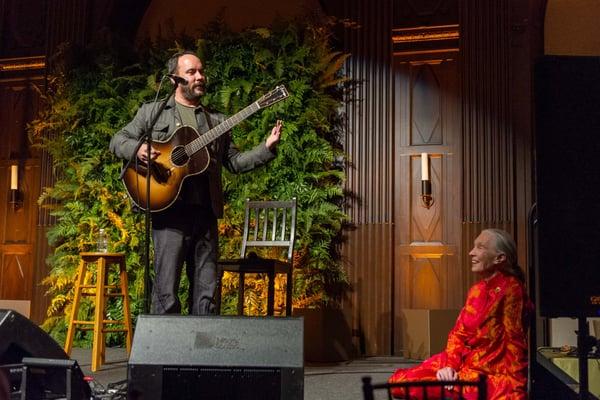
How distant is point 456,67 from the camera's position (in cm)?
601

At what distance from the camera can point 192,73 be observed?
12.0ft

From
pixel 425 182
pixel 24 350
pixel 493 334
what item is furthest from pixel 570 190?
pixel 425 182

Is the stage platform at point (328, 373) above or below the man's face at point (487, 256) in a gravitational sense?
below

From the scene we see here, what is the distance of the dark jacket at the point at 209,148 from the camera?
361 centimetres

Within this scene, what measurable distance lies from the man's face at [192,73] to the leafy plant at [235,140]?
2.20 metres

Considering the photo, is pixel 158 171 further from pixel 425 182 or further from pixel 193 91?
pixel 425 182

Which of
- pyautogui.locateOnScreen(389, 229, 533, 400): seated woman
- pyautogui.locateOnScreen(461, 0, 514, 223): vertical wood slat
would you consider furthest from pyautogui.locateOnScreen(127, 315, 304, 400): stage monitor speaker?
pyautogui.locateOnScreen(461, 0, 514, 223): vertical wood slat

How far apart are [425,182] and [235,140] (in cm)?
158

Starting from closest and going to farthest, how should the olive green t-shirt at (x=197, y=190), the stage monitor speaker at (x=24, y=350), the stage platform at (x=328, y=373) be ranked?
the stage monitor speaker at (x=24, y=350) < the olive green t-shirt at (x=197, y=190) < the stage platform at (x=328, y=373)

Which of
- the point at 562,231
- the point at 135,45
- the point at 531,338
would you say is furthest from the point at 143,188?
the point at 135,45

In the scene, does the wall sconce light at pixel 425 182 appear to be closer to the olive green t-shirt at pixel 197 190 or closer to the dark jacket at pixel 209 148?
the dark jacket at pixel 209 148

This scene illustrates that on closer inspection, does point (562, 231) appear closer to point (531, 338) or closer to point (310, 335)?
point (531, 338)

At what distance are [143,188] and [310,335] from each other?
225 centimetres

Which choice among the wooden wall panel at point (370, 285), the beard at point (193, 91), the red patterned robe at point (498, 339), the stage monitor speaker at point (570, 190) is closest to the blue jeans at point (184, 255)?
the beard at point (193, 91)
